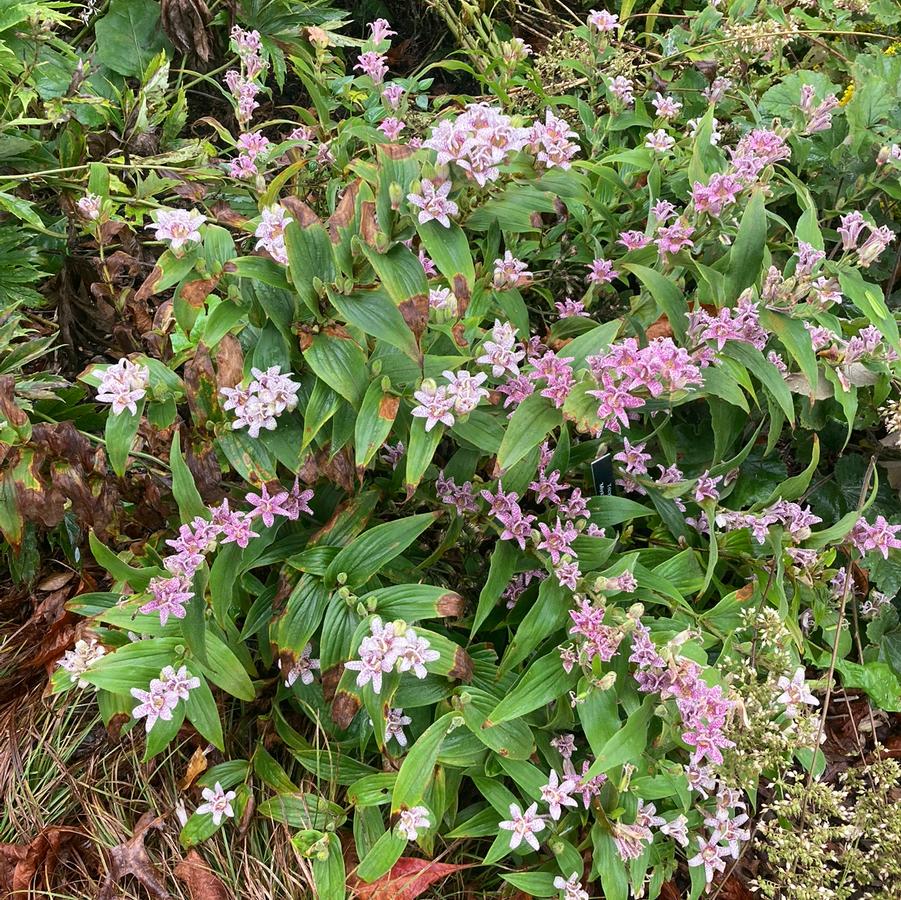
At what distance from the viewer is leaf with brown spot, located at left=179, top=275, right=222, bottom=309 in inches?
49.3

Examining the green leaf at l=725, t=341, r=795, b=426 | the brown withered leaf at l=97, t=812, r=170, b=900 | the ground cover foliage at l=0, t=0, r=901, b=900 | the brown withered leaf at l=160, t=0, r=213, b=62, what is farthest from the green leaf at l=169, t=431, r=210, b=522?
the brown withered leaf at l=160, t=0, r=213, b=62

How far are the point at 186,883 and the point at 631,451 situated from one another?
1172 millimetres

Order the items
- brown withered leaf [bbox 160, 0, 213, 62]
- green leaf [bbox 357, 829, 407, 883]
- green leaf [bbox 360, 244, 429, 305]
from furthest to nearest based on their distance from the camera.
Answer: brown withered leaf [bbox 160, 0, 213, 62] < green leaf [bbox 357, 829, 407, 883] < green leaf [bbox 360, 244, 429, 305]

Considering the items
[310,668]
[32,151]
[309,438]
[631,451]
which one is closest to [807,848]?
[631,451]

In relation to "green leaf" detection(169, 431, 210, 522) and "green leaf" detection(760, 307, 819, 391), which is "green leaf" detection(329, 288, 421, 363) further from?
"green leaf" detection(760, 307, 819, 391)

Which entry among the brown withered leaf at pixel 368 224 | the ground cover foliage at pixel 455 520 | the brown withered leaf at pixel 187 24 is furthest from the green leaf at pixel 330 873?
the brown withered leaf at pixel 187 24

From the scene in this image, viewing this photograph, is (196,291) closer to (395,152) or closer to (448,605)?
(395,152)

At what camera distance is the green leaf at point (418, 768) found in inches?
48.0

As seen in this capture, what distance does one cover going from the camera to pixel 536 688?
128 cm

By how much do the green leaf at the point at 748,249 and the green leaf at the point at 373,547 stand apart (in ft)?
2.17

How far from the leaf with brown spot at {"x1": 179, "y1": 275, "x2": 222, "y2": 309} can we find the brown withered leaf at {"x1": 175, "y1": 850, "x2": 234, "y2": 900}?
1010 mm

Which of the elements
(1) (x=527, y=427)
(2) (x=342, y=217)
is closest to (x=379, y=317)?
(2) (x=342, y=217)

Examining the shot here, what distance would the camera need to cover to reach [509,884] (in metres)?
1.44

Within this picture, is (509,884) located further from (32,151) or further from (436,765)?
(32,151)
